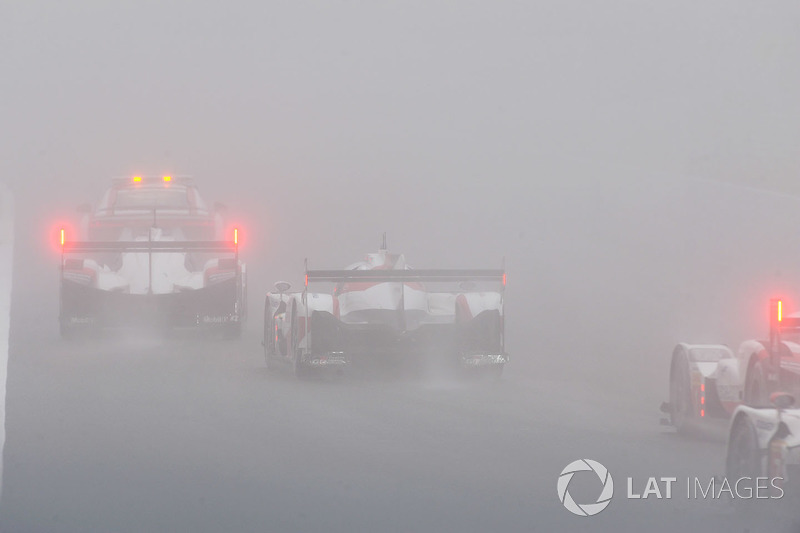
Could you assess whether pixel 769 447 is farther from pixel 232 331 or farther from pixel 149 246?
pixel 149 246

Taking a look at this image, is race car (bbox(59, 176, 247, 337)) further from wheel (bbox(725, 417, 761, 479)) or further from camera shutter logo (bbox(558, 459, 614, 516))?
wheel (bbox(725, 417, 761, 479))

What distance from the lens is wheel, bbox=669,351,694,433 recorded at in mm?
8734

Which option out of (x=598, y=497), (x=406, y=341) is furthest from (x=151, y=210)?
(x=598, y=497)

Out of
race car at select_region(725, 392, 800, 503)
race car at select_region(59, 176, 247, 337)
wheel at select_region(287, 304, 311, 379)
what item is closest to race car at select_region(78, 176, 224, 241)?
race car at select_region(59, 176, 247, 337)

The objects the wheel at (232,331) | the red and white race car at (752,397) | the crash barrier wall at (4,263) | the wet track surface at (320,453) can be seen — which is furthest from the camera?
the wheel at (232,331)

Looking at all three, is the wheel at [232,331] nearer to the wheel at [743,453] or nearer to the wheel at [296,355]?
the wheel at [296,355]

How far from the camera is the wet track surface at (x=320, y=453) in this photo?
611 cm

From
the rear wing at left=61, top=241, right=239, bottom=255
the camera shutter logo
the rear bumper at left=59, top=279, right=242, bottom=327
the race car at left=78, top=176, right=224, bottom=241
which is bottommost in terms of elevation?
the camera shutter logo

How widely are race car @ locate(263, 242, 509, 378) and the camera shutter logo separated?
208 inches

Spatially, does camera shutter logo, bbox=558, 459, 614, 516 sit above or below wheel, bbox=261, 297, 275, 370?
below

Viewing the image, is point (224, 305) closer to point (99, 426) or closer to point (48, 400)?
point (48, 400)

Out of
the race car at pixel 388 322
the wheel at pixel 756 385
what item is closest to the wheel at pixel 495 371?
the race car at pixel 388 322

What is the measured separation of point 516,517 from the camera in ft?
20.1

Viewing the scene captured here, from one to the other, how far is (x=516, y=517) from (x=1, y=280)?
9.12ft
